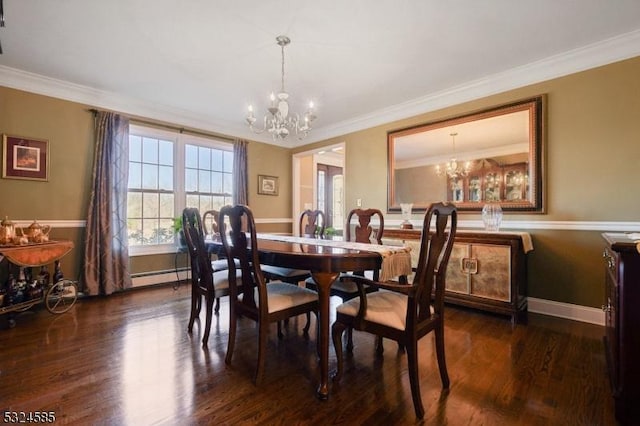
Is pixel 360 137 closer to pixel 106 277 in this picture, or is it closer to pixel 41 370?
pixel 106 277

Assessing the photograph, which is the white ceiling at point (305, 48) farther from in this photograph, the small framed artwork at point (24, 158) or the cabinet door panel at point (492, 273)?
the cabinet door panel at point (492, 273)

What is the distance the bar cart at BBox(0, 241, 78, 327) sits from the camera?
262cm

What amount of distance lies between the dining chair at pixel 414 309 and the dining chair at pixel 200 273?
1.08 metres

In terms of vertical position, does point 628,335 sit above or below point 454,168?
below

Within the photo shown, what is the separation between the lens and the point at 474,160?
11.4 feet

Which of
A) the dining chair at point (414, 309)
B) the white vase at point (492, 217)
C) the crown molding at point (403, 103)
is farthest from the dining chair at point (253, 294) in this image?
the crown molding at point (403, 103)

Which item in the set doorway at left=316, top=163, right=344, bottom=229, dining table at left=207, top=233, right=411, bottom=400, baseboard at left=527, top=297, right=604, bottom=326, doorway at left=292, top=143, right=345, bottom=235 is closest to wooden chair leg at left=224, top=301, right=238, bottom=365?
dining table at left=207, top=233, right=411, bottom=400

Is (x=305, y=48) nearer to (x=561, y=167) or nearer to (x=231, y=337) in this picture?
(x=231, y=337)

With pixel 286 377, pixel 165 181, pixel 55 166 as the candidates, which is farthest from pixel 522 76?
pixel 55 166

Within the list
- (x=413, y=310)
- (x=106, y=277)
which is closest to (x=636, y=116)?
(x=413, y=310)

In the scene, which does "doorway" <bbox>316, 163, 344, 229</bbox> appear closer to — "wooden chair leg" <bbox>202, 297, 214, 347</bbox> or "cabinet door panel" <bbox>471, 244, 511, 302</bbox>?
"cabinet door panel" <bbox>471, 244, 511, 302</bbox>

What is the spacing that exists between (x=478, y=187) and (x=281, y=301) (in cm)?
275

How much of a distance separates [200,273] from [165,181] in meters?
2.46

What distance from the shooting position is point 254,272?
1.77 metres
